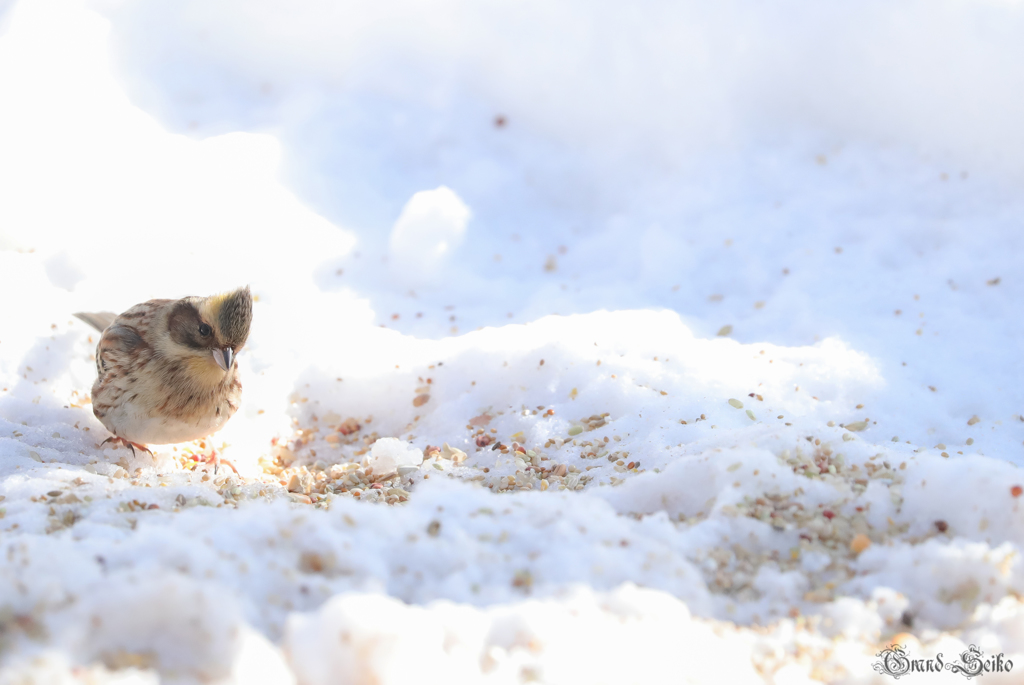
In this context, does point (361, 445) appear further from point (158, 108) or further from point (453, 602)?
point (158, 108)

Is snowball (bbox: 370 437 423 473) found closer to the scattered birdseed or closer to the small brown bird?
the small brown bird

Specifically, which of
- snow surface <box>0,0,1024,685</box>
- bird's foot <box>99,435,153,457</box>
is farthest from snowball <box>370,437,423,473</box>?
bird's foot <box>99,435,153,457</box>

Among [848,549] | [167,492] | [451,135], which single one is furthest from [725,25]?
[167,492]
